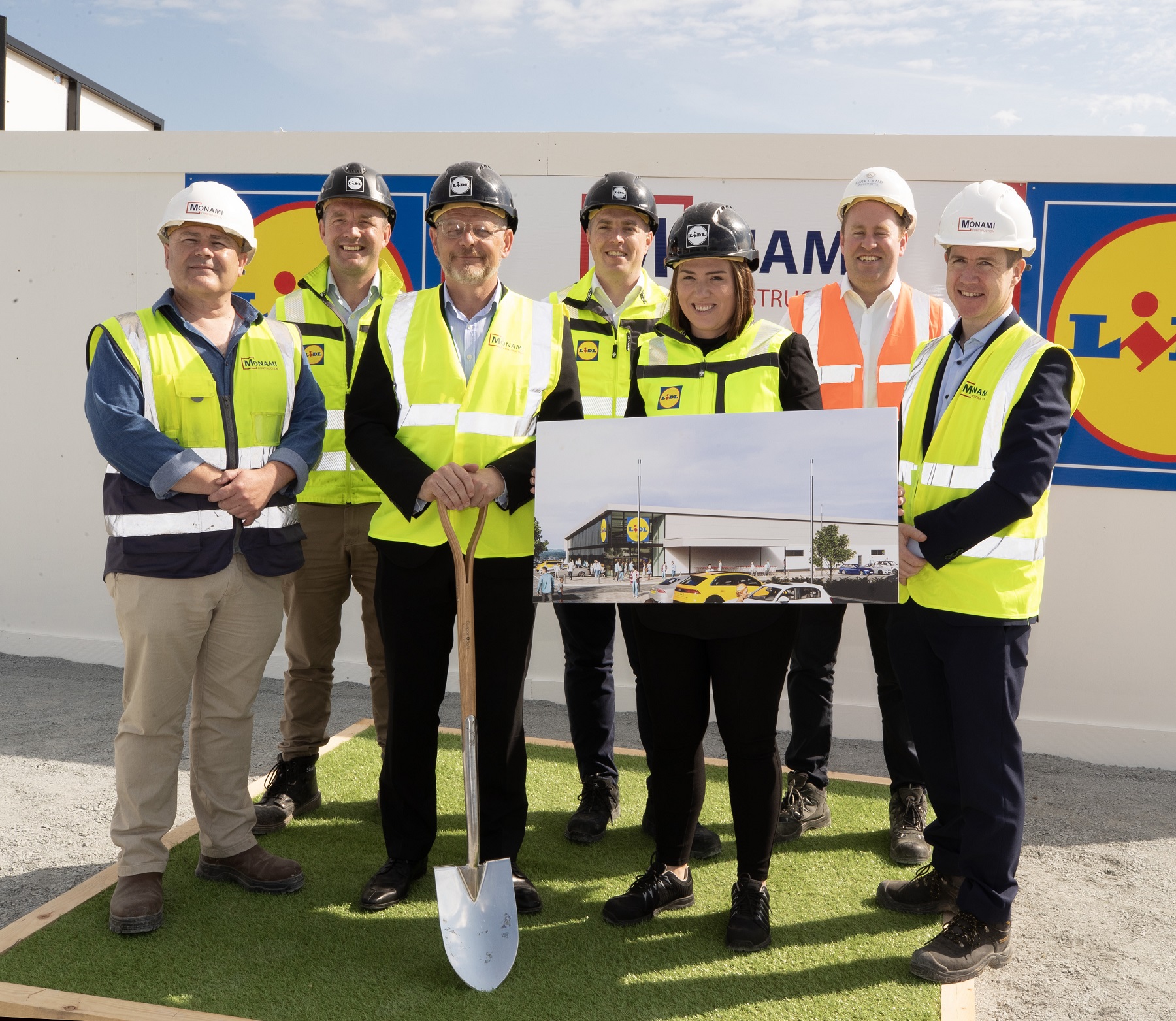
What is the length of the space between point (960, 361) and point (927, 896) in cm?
161

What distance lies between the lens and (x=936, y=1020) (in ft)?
7.93

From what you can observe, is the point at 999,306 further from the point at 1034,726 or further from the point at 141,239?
the point at 141,239

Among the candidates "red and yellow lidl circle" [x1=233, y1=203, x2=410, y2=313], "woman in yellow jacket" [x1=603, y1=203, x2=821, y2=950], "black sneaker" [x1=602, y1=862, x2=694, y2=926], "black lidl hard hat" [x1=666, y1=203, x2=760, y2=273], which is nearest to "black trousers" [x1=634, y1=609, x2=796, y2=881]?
"woman in yellow jacket" [x1=603, y1=203, x2=821, y2=950]

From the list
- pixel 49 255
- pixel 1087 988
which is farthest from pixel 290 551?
pixel 49 255

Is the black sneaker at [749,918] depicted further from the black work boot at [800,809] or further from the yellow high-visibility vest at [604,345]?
the yellow high-visibility vest at [604,345]

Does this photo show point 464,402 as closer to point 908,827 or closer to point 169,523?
point 169,523

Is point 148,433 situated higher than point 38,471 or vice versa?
point 148,433

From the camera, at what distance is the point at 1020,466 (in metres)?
2.47

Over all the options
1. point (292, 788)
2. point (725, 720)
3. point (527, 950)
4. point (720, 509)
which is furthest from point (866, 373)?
point (292, 788)

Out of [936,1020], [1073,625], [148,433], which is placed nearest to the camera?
[936,1020]

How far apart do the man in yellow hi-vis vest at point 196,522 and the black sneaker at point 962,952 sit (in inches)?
72.9

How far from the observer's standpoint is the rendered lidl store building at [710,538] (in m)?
2.44

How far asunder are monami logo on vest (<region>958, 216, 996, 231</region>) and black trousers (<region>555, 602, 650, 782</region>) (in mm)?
1646

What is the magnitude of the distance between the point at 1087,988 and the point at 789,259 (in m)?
3.53
